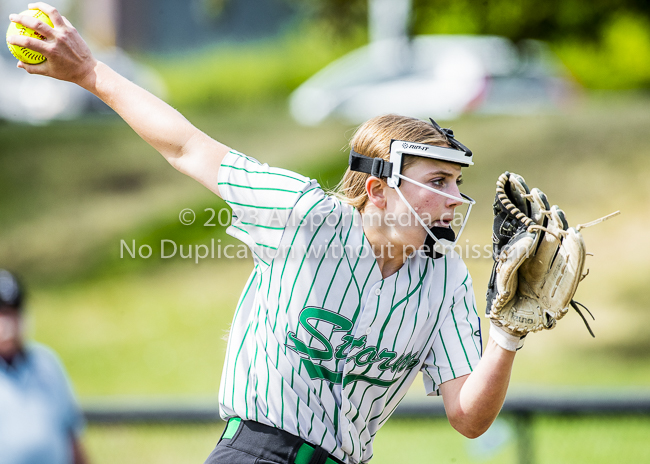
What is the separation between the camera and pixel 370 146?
2.64 metres

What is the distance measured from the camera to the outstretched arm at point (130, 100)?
240 cm

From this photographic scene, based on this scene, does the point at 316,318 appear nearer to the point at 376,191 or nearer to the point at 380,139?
Result: the point at 376,191

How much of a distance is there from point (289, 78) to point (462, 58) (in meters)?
5.66

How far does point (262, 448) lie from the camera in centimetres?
248

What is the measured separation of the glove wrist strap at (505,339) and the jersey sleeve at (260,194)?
2.54 ft

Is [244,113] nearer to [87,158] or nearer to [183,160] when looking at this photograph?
[87,158]

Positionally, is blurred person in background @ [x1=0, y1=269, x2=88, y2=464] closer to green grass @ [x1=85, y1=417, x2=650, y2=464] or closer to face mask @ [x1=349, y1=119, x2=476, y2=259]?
green grass @ [x1=85, y1=417, x2=650, y2=464]

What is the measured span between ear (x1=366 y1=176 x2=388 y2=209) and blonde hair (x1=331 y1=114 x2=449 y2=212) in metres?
0.05

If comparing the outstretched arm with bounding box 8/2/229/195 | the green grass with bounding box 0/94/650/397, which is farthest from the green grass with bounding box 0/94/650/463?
the outstretched arm with bounding box 8/2/229/195

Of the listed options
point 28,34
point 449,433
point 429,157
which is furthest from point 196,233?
point 429,157

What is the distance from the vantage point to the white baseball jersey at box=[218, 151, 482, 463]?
2436 mm

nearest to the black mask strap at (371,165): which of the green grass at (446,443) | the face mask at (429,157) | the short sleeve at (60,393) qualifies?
the face mask at (429,157)

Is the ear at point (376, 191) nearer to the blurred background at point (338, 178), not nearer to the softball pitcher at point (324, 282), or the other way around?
the softball pitcher at point (324, 282)

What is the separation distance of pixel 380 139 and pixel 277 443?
3.74ft
